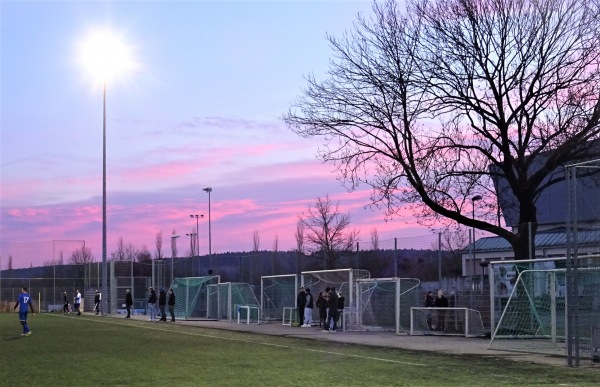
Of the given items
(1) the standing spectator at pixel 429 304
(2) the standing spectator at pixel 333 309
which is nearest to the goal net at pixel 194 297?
(2) the standing spectator at pixel 333 309

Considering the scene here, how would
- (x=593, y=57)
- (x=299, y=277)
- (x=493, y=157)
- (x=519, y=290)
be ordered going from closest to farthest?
(x=519, y=290) → (x=593, y=57) → (x=493, y=157) → (x=299, y=277)

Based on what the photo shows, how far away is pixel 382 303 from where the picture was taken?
1277 inches

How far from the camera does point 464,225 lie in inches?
1219

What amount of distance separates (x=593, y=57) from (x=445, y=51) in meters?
5.13

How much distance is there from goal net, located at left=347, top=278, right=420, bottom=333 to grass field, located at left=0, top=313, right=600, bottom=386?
635 cm

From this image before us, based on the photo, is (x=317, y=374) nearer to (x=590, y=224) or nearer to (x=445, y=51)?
(x=590, y=224)

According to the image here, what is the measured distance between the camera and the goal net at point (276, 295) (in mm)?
39969

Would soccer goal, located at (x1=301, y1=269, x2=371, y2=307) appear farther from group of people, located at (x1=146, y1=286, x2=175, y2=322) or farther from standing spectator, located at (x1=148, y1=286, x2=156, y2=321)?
standing spectator, located at (x1=148, y1=286, x2=156, y2=321)

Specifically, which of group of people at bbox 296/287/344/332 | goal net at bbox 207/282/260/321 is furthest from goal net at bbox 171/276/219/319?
group of people at bbox 296/287/344/332

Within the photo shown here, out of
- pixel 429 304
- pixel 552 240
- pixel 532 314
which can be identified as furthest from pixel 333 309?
pixel 552 240

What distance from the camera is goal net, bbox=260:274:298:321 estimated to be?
131ft

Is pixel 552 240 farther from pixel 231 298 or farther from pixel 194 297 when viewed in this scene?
pixel 194 297

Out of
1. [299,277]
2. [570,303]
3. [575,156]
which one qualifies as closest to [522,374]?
[570,303]

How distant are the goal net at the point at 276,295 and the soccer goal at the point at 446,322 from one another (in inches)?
404
